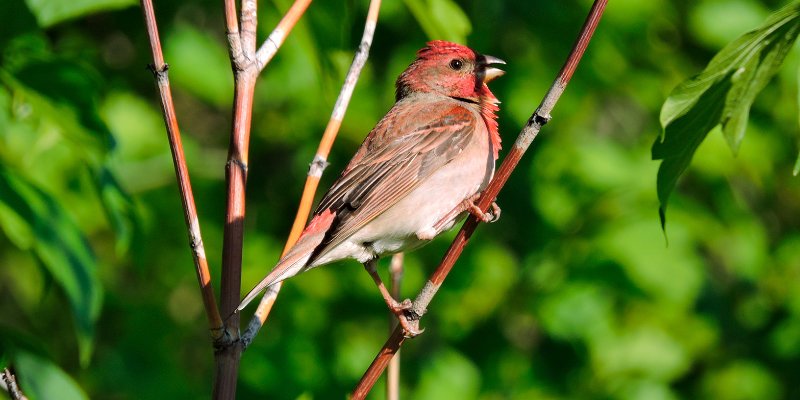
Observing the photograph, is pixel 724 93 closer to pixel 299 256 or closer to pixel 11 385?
pixel 299 256

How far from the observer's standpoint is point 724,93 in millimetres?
2584

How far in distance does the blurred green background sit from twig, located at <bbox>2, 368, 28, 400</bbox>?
8.77ft

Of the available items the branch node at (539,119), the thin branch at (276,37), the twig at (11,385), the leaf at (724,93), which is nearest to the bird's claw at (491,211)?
the branch node at (539,119)

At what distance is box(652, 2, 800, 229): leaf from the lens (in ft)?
8.16

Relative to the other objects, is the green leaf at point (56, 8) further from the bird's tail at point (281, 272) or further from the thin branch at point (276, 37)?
the bird's tail at point (281, 272)

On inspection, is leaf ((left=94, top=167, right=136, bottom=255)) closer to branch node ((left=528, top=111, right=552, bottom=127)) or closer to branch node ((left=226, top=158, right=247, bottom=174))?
branch node ((left=226, top=158, right=247, bottom=174))

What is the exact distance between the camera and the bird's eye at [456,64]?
532 centimetres

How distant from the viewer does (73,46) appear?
6523mm

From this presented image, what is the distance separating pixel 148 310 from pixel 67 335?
1.29 metres

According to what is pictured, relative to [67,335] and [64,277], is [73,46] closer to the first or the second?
[67,335]

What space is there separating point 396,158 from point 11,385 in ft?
8.02

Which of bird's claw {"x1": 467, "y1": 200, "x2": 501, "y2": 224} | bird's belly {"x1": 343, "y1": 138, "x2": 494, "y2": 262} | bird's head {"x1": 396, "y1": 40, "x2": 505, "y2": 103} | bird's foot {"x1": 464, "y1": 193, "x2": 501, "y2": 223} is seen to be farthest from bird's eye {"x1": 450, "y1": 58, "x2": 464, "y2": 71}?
bird's claw {"x1": 467, "y1": 200, "x2": 501, "y2": 224}

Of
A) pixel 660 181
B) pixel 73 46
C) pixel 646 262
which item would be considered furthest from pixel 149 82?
pixel 660 181

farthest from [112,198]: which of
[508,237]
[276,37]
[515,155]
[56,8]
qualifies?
[508,237]
